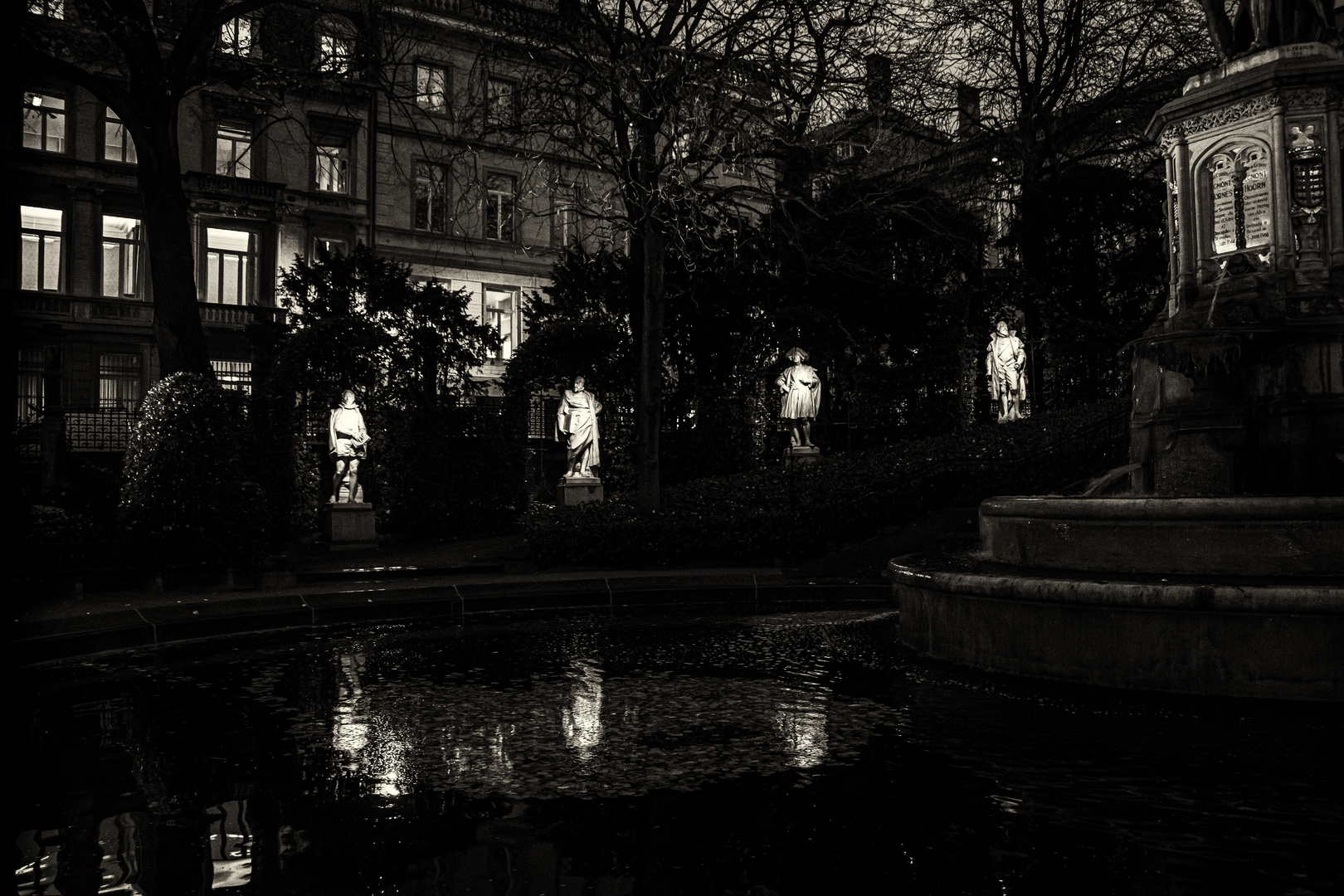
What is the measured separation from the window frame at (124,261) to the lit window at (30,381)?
4.18 metres

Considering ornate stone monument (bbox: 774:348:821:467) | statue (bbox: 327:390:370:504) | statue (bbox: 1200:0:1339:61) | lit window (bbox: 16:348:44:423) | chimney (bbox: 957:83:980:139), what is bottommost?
statue (bbox: 327:390:370:504)

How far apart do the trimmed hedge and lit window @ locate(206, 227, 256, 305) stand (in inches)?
926

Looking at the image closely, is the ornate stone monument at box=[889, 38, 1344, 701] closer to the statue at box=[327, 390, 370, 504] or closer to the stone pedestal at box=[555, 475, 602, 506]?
the stone pedestal at box=[555, 475, 602, 506]

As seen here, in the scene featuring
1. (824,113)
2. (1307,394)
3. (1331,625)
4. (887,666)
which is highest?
(824,113)

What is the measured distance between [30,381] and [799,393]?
2067cm

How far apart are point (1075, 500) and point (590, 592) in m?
5.61

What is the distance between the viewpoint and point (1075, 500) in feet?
24.0

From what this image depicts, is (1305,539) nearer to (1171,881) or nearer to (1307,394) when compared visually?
(1307,394)

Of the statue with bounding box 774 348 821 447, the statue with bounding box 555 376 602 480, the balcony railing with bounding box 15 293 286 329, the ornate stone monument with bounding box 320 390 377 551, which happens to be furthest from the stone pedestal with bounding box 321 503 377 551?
the balcony railing with bounding box 15 293 286 329

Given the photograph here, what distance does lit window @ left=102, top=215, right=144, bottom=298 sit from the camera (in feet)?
114

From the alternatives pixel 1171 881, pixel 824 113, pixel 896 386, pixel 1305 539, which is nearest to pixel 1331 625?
pixel 1305 539

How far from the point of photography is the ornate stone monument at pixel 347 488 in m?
21.1

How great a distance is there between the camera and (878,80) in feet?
59.1

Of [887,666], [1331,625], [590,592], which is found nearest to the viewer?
[1331,625]
